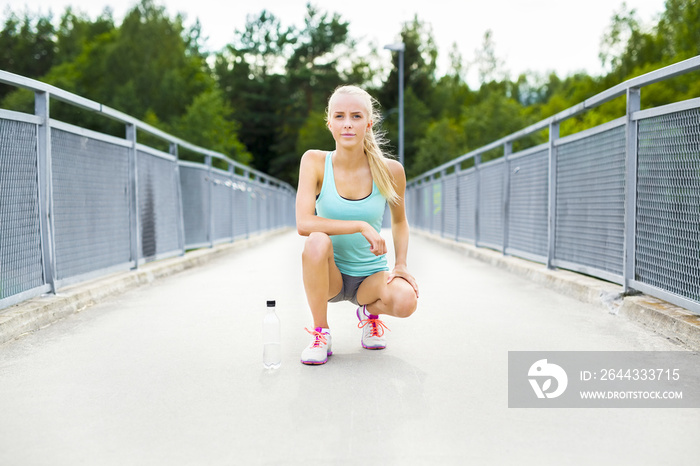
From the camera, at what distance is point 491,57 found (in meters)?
71.7

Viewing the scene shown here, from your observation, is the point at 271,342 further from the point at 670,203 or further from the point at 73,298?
the point at 670,203

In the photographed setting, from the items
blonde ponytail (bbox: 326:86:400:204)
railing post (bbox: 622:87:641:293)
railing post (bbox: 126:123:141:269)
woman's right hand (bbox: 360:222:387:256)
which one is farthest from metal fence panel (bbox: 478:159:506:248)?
woman's right hand (bbox: 360:222:387:256)

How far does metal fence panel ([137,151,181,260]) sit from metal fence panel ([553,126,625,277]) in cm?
442

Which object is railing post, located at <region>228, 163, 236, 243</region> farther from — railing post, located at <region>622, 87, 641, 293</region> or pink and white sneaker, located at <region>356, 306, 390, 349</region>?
pink and white sneaker, located at <region>356, 306, 390, 349</region>

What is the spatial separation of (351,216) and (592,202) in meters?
3.03

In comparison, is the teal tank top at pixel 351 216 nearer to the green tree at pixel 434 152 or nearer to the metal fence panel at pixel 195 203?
the metal fence panel at pixel 195 203

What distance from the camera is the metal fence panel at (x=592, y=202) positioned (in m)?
5.34

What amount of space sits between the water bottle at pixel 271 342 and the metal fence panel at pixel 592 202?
2.93 meters

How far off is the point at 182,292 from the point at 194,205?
13.4 feet

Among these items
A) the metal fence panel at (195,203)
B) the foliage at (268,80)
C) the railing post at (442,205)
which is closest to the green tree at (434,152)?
the foliage at (268,80)

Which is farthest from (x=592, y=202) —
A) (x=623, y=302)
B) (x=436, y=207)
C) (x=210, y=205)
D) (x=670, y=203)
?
(x=436, y=207)

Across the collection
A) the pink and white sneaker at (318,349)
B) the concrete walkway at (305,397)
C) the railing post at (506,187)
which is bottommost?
the concrete walkway at (305,397)

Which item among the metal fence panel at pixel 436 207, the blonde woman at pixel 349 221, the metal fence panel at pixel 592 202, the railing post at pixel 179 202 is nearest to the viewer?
the blonde woman at pixel 349 221

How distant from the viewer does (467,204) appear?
12070 mm
